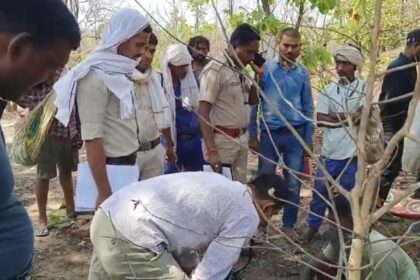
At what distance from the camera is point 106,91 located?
2.95m

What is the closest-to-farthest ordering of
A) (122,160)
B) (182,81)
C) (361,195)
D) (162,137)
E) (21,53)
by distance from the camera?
(21,53) → (361,195) → (122,160) → (162,137) → (182,81)

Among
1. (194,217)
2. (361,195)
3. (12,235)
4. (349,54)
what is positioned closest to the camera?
(12,235)

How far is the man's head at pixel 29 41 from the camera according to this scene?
1.19 metres

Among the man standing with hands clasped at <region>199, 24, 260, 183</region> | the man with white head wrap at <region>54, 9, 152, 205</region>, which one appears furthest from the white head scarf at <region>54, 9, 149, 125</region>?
the man standing with hands clasped at <region>199, 24, 260, 183</region>

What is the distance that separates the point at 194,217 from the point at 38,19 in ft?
4.34

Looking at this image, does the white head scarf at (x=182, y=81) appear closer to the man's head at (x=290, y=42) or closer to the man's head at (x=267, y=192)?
the man's head at (x=290, y=42)

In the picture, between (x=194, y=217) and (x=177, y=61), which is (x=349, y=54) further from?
(x=194, y=217)

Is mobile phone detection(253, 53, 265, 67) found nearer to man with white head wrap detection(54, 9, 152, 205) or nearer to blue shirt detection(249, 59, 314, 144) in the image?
blue shirt detection(249, 59, 314, 144)

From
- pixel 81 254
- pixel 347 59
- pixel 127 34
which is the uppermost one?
pixel 127 34

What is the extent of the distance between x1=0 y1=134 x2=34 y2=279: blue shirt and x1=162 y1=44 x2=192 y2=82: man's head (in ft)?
10.1

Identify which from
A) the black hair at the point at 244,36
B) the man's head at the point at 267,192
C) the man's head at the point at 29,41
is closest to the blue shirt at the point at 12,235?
the man's head at the point at 29,41

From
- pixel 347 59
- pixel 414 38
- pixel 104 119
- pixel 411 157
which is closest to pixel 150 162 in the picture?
pixel 104 119

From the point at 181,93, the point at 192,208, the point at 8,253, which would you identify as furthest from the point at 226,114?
the point at 8,253

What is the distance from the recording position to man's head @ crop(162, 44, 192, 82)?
173 inches
